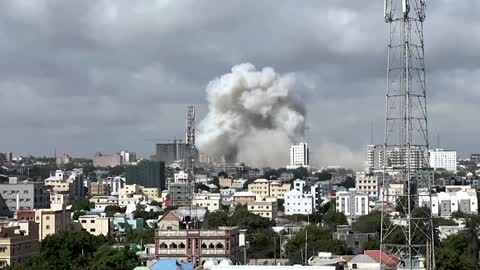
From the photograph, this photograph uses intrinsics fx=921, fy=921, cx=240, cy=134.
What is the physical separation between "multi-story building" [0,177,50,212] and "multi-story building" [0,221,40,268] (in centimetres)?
1865

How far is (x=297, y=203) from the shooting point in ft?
170

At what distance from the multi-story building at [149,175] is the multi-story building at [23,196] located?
27.6 m

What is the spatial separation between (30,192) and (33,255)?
20.9m

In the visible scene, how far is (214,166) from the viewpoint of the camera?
8444cm

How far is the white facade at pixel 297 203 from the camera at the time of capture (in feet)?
169

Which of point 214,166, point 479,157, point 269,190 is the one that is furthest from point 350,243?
point 479,157

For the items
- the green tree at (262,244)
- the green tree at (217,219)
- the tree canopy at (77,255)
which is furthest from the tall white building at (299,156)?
the tree canopy at (77,255)

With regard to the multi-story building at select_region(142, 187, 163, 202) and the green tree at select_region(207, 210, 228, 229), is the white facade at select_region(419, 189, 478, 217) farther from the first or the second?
the multi-story building at select_region(142, 187, 163, 202)

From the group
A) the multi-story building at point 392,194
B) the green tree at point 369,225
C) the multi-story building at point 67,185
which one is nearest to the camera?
the multi-story building at point 392,194

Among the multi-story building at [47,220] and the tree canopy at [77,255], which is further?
the multi-story building at [47,220]

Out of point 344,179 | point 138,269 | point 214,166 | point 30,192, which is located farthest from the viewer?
point 214,166

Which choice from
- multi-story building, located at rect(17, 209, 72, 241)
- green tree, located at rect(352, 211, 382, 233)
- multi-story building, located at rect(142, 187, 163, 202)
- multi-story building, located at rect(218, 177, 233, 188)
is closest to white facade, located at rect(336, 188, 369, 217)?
green tree, located at rect(352, 211, 382, 233)

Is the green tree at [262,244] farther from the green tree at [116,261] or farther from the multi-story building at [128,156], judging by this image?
the multi-story building at [128,156]

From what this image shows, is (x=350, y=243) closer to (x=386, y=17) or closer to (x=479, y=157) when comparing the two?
(x=386, y=17)
